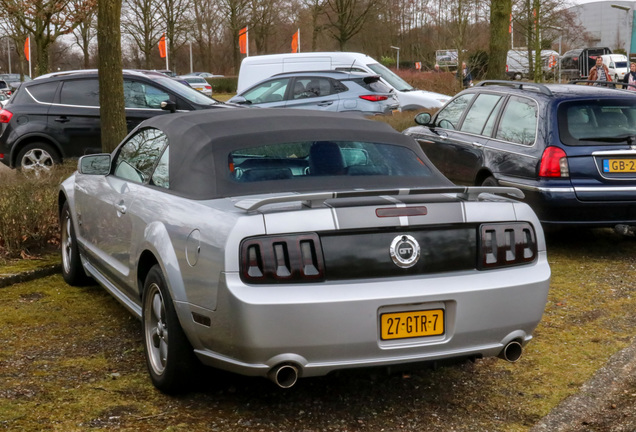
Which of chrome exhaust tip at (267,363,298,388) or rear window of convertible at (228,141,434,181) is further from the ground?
rear window of convertible at (228,141,434,181)

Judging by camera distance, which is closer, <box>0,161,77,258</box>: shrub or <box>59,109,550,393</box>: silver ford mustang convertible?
<box>59,109,550,393</box>: silver ford mustang convertible

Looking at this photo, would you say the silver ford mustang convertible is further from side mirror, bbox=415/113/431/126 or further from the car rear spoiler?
side mirror, bbox=415/113/431/126

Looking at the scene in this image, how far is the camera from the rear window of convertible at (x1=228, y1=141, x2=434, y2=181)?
4797 mm

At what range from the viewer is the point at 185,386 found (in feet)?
14.7

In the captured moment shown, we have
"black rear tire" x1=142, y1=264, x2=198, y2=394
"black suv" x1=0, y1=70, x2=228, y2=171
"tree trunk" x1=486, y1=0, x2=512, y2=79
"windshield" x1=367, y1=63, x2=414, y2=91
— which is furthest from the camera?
"windshield" x1=367, y1=63, x2=414, y2=91

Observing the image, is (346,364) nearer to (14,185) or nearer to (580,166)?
(580,166)

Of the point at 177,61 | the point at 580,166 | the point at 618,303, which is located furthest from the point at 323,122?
the point at 177,61

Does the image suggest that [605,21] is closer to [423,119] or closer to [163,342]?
[423,119]

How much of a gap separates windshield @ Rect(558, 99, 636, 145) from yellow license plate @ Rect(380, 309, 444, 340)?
4.54m

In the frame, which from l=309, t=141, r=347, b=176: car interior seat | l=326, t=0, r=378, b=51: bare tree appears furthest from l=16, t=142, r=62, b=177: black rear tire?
l=326, t=0, r=378, b=51: bare tree

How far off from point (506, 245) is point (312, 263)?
1002mm

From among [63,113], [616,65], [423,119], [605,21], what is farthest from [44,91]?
[605,21]

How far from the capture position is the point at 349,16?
157 ft

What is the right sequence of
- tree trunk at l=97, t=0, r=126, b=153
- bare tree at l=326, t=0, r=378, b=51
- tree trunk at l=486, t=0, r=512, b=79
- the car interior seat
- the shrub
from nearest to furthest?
the car interior seat, the shrub, tree trunk at l=97, t=0, r=126, b=153, tree trunk at l=486, t=0, r=512, b=79, bare tree at l=326, t=0, r=378, b=51
